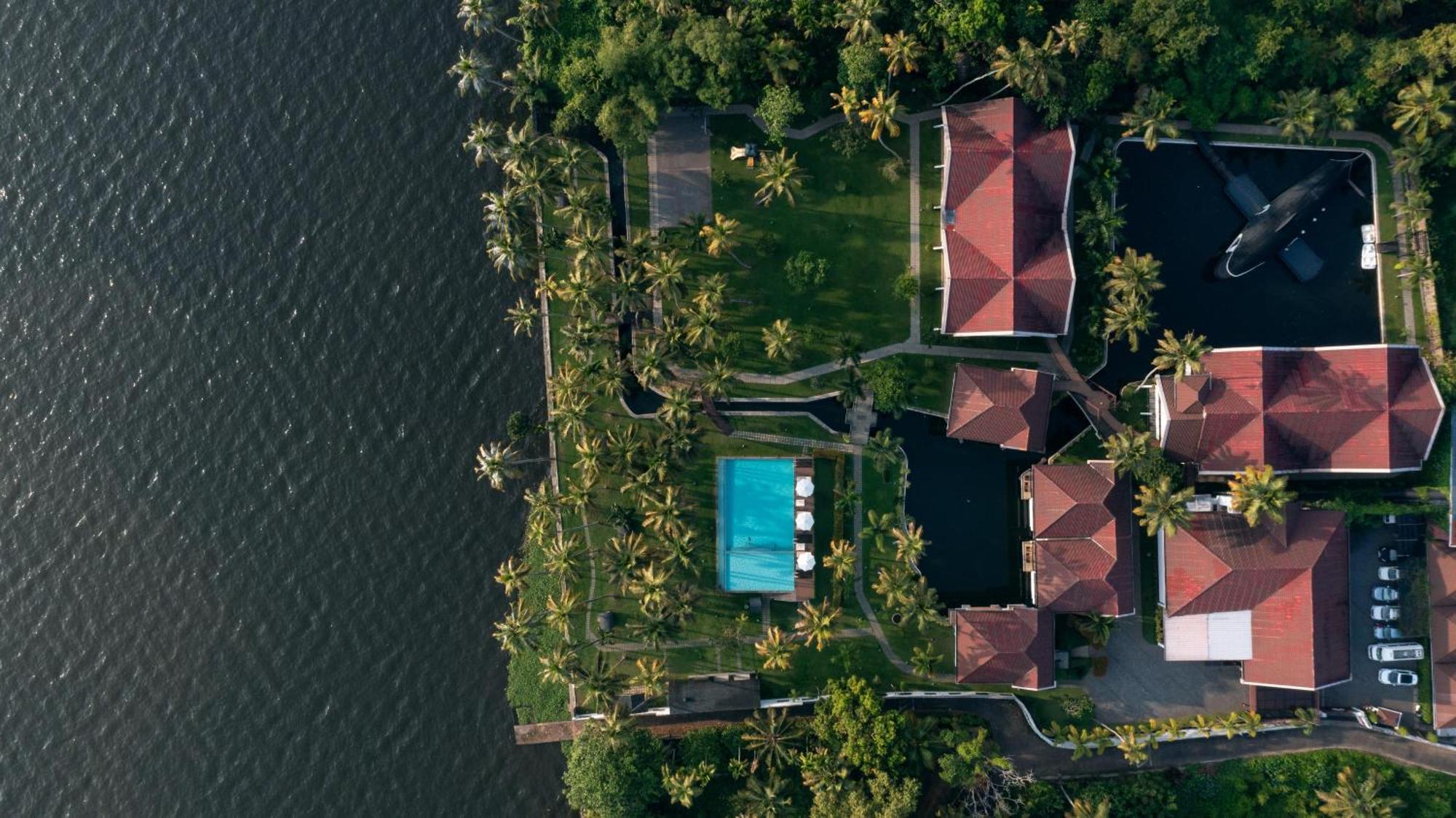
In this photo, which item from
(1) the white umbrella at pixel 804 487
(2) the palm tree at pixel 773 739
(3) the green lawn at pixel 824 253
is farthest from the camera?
(3) the green lawn at pixel 824 253

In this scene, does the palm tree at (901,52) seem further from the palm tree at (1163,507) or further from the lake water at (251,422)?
the palm tree at (1163,507)

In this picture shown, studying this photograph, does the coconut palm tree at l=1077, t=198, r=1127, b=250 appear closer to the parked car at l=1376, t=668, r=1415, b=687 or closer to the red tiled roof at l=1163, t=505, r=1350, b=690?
the red tiled roof at l=1163, t=505, r=1350, b=690

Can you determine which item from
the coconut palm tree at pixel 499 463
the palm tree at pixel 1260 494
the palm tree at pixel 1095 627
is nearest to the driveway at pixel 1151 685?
the palm tree at pixel 1095 627

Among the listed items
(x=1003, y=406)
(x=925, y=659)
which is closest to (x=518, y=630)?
(x=925, y=659)

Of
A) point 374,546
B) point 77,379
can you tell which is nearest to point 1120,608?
point 374,546

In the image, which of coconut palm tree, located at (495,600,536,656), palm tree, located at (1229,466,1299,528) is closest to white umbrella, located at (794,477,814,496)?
coconut palm tree, located at (495,600,536,656)

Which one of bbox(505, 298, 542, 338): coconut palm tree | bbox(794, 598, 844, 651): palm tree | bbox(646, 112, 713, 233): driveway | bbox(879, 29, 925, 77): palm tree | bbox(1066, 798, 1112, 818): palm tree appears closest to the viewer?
bbox(1066, 798, 1112, 818): palm tree

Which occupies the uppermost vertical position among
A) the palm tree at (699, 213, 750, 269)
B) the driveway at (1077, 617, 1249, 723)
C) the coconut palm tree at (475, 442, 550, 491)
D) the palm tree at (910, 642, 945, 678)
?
the palm tree at (699, 213, 750, 269)
